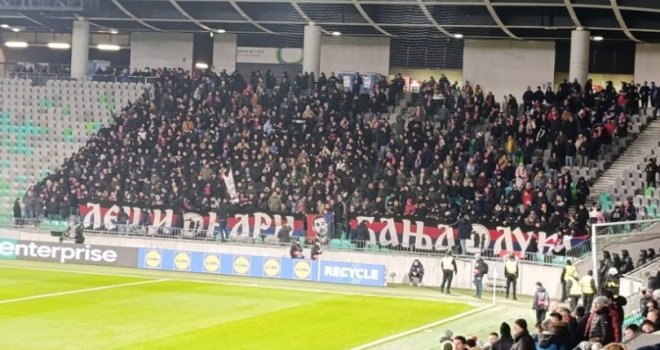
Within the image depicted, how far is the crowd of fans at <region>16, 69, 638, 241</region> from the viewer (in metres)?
42.4

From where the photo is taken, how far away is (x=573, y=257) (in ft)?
125

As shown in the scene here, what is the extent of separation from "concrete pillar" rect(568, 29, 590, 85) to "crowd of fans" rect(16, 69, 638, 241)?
33.8 inches

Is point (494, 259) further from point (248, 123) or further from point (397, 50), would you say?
point (397, 50)

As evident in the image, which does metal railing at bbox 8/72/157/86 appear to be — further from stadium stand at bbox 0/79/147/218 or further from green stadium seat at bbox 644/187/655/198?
green stadium seat at bbox 644/187/655/198

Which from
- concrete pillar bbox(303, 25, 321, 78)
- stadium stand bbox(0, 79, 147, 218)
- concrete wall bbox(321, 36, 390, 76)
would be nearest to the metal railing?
stadium stand bbox(0, 79, 147, 218)

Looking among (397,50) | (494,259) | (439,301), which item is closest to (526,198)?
(494,259)

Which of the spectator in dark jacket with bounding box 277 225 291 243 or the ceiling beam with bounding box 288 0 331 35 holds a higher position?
the ceiling beam with bounding box 288 0 331 35

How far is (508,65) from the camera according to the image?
55219 mm

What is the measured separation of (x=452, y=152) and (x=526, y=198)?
4618 millimetres

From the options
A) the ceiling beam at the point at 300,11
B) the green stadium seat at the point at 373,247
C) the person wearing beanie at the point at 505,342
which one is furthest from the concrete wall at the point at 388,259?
the person wearing beanie at the point at 505,342

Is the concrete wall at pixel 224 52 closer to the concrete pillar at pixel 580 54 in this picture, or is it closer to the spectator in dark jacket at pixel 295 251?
the concrete pillar at pixel 580 54

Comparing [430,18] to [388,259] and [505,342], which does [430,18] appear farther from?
[505,342]

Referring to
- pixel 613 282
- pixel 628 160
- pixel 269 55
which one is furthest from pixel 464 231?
pixel 269 55

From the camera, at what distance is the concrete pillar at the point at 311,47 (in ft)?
175
